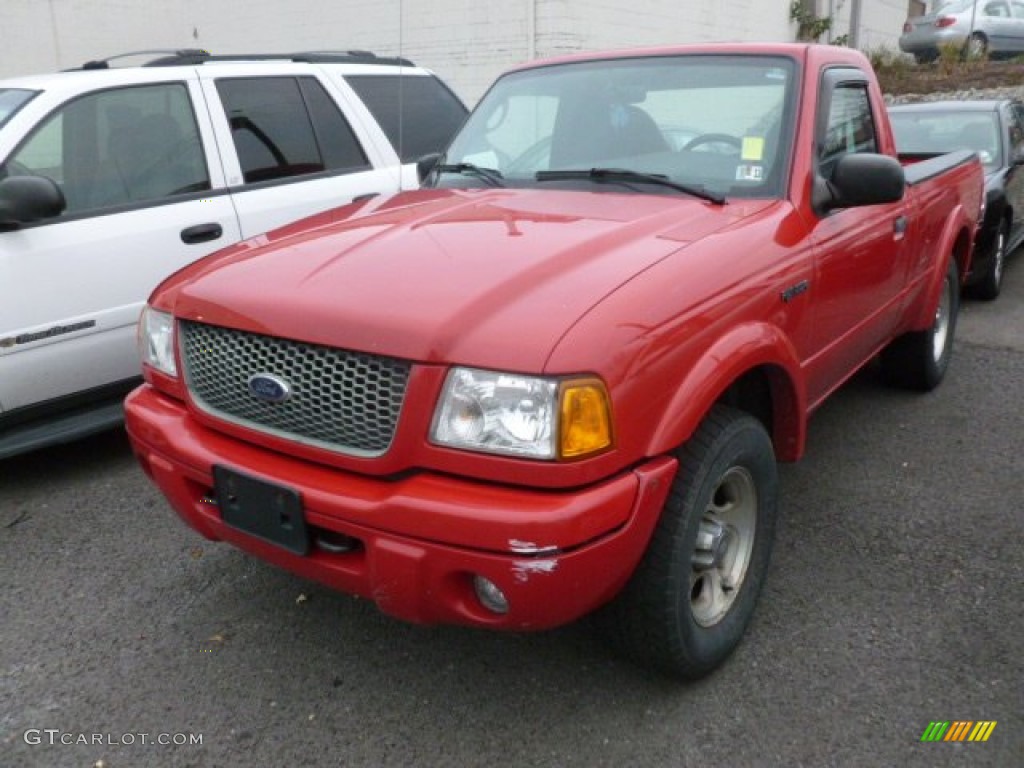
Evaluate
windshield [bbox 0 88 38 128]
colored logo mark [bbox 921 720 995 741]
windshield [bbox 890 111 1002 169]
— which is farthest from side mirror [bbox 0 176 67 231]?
windshield [bbox 890 111 1002 169]

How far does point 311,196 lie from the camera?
4.82 m

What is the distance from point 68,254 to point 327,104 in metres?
1.86

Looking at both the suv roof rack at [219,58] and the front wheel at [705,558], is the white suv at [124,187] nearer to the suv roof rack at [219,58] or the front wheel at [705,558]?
the suv roof rack at [219,58]

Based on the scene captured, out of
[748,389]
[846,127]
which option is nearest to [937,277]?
[846,127]

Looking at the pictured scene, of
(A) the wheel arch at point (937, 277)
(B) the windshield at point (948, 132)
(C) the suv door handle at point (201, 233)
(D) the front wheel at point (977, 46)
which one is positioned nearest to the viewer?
(C) the suv door handle at point (201, 233)

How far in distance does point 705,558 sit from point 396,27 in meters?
11.0

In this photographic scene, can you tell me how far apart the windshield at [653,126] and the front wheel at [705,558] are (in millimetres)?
989

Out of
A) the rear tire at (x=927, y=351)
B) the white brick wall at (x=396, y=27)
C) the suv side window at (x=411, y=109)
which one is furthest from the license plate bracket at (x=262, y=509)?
the white brick wall at (x=396, y=27)

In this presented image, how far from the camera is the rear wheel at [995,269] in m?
7.02

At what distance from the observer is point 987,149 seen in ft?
24.6

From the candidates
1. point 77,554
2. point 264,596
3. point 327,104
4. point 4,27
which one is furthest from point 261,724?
point 4,27

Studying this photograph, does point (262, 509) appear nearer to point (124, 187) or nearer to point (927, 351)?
point (124, 187)

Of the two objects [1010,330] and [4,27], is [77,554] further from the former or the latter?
[4,27]
